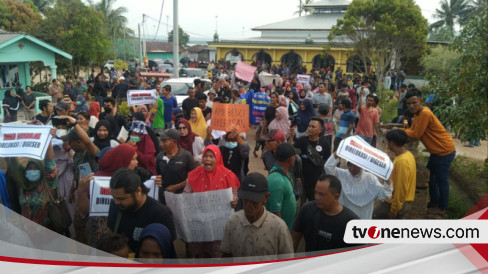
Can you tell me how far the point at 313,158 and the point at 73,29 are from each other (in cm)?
1624

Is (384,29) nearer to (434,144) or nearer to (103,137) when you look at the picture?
(434,144)

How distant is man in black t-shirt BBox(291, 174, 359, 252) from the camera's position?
280cm

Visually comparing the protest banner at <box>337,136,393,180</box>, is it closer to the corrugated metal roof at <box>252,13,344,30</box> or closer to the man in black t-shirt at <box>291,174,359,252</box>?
the man in black t-shirt at <box>291,174,359,252</box>

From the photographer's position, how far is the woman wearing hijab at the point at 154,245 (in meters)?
2.54

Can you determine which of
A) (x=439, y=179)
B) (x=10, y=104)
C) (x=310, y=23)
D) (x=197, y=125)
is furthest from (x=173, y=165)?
(x=310, y=23)

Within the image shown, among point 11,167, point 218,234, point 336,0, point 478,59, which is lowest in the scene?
point 218,234

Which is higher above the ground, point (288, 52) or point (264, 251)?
point (288, 52)

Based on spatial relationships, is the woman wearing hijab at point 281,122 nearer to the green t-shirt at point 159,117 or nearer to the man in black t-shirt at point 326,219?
the green t-shirt at point 159,117

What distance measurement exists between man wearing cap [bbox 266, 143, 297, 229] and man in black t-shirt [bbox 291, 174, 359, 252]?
22.4 inches

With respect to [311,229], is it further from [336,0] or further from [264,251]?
[336,0]

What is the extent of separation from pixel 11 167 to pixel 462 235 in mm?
3746

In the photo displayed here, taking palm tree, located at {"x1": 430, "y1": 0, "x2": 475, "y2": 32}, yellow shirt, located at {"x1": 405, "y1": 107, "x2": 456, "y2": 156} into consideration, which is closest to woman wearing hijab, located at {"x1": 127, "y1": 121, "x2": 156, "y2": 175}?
yellow shirt, located at {"x1": 405, "y1": 107, "x2": 456, "y2": 156}

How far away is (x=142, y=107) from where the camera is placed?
22.5 feet

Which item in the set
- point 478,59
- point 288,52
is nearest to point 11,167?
point 478,59
